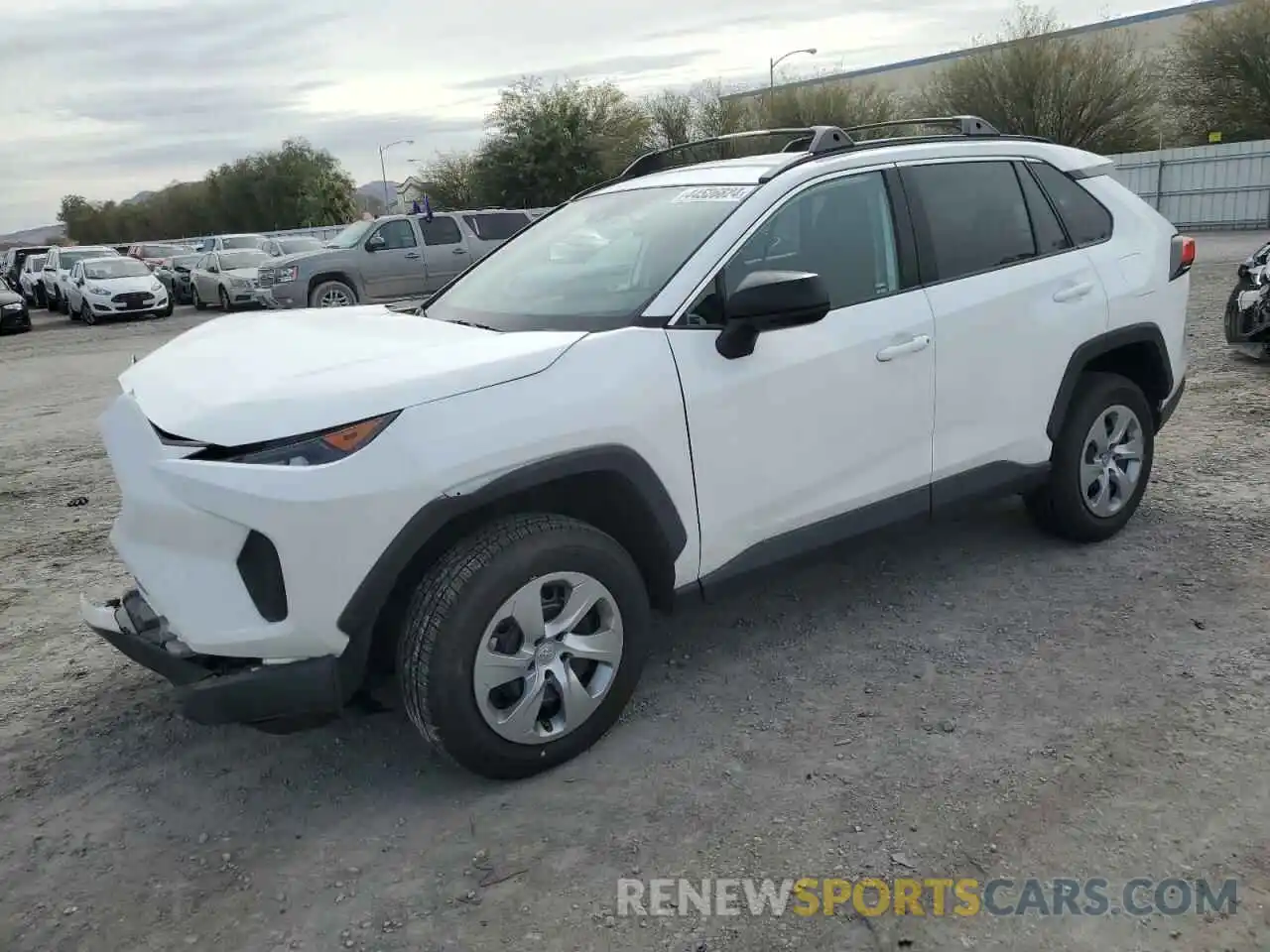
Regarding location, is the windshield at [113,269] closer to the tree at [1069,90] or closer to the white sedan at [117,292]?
the white sedan at [117,292]

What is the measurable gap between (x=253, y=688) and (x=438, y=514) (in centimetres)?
65

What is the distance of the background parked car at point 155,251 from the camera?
1320 inches

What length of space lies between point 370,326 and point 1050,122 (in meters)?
37.1

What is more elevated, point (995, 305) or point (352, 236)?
point (352, 236)

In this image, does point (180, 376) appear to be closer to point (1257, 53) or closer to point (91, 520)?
point (91, 520)

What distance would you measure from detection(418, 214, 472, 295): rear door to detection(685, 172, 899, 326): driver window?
14359 millimetres

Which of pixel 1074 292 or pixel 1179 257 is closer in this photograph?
pixel 1074 292

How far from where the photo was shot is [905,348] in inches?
147

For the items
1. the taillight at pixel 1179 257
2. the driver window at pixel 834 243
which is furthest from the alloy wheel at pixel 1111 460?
the driver window at pixel 834 243

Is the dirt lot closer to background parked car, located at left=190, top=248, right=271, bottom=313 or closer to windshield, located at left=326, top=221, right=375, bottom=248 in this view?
windshield, located at left=326, top=221, right=375, bottom=248

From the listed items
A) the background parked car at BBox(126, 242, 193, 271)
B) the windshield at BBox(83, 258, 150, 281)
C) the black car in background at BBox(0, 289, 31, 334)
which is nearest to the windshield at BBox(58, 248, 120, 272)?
the windshield at BBox(83, 258, 150, 281)

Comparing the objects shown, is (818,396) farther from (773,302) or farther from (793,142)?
(793,142)

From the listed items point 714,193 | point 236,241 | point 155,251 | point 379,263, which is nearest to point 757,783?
point 714,193

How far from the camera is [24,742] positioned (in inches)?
139
